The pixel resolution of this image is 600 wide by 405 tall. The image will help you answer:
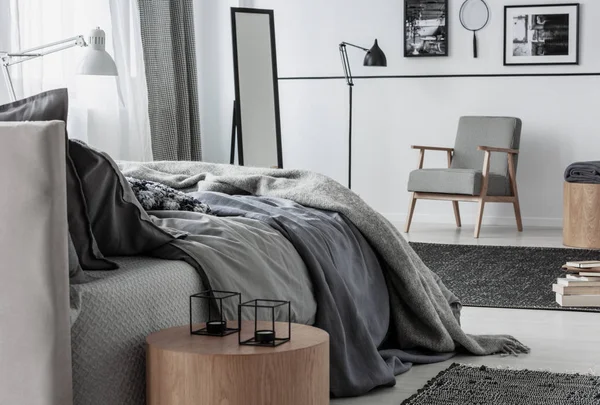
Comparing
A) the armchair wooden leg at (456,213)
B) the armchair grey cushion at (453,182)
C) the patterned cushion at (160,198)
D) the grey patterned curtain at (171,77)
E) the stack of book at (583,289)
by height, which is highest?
the grey patterned curtain at (171,77)

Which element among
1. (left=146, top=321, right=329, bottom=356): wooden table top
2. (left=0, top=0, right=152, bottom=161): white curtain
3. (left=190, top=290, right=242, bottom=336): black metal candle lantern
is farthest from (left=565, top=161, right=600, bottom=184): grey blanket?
(left=146, top=321, right=329, bottom=356): wooden table top

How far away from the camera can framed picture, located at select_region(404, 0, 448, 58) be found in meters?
7.27

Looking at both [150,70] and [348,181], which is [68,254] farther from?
[348,181]

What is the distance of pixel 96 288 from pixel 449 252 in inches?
154

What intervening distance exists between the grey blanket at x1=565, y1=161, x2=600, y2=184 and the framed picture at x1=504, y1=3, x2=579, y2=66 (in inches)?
50.7

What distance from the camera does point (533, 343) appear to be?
3334mm

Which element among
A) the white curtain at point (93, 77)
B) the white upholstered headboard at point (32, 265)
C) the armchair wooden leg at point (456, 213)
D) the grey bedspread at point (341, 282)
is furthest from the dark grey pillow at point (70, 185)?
the armchair wooden leg at point (456, 213)

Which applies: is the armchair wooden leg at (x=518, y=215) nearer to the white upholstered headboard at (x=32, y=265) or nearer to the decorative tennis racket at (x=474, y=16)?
the decorative tennis racket at (x=474, y=16)

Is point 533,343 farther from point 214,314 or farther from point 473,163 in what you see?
point 473,163

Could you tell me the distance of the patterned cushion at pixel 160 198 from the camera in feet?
8.59

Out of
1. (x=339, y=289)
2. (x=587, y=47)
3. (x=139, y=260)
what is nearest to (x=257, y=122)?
(x=587, y=47)

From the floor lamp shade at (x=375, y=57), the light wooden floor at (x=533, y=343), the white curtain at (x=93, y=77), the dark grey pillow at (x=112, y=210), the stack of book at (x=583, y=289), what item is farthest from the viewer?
the floor lamp shade at (x=375, y=57)

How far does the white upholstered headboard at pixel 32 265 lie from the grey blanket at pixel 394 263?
4.80 ft

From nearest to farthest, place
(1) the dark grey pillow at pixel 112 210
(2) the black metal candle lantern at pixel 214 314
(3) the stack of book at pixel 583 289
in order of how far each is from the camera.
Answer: (2) the black metal candle lantern at pixel 214 314
(1) the dark grey pillow at pixel 112 210
(3) the stack of book at pixel 583 289
